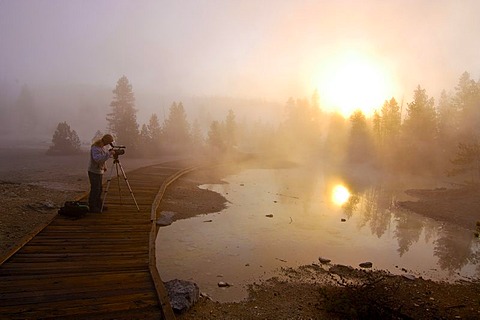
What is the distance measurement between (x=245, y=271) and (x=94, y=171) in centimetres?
636

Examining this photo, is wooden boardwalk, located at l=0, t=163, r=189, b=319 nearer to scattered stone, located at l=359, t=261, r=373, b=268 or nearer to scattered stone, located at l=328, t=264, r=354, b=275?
scattered stone, located at l=328, t=264, r=354, b=275

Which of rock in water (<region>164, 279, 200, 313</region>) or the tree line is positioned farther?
the tree line

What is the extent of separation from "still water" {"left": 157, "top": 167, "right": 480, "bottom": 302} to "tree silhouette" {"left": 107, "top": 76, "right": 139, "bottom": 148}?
116ft

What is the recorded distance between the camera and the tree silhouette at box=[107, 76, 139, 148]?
52281 mm

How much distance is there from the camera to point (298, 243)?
13836mm

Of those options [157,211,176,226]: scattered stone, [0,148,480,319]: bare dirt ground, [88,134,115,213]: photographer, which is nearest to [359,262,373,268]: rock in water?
[0,148,480,319]: bare dirt ground

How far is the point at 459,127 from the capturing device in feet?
163

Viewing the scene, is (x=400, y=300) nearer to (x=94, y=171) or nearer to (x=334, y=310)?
(x=334, y=310)

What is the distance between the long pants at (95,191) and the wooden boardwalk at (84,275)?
82 centimetres

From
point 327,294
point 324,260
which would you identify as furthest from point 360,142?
point 327,294

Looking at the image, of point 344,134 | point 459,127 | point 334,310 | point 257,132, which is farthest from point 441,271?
point 257,132

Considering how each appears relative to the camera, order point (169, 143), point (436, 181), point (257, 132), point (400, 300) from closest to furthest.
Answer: point (400, 300) < point (436, 181) < point (169, 143) < point (257, 132)

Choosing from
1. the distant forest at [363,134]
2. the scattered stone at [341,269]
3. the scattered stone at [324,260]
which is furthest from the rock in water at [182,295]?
the distant forest at [363,134]

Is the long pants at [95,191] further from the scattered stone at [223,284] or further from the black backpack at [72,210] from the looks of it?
the scattered stone at [223,284]
